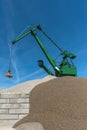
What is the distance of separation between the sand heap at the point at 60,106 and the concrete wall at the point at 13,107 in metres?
0.55

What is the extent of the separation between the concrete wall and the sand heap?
0.55 m

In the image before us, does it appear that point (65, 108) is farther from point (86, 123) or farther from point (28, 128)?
point (28, 128)

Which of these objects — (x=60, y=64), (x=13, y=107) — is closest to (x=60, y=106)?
(x=13, y=107)

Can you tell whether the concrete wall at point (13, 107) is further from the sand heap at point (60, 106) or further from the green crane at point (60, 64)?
the green crane at point (60, 64)

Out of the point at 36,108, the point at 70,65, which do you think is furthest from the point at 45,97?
the point at 70,65

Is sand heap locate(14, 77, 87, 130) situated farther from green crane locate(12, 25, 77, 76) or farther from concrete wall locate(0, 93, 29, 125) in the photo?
Answer: green crane locate(12, 25, 77, 76)

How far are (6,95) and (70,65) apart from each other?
88.4ft

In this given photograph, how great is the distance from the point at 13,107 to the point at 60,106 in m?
3.10

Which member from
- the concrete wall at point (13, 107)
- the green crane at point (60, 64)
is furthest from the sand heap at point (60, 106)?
the green crane at point (60, 64)

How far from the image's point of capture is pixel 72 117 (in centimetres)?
1509

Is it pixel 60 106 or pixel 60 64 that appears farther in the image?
pixel 60 64

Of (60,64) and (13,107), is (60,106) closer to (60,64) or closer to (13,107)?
(13,107)

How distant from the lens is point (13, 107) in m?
16.2

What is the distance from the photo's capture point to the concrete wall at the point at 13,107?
636 inches
